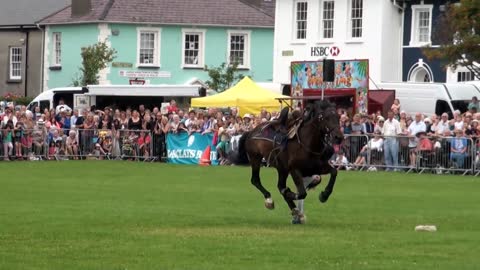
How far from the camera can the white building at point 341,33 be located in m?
58.2

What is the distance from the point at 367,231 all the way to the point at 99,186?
11736 mm

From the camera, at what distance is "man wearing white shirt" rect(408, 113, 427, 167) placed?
37188mm

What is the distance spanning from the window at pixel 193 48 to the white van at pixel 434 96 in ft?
92.0

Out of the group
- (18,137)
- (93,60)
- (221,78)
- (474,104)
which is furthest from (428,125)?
(93,60)

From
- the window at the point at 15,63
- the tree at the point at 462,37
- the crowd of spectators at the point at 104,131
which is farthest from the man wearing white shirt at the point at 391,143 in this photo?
the window at the point at 15,63

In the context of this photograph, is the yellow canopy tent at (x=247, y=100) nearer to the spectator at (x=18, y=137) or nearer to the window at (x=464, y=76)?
the spectator at (x=18, y=137)

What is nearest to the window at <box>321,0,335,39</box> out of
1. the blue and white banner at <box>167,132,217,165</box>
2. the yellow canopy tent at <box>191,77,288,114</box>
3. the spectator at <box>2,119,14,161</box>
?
the yellow canopy tent at <box>191,77,288,114</box>

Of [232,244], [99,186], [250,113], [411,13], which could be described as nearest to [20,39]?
[411,13]

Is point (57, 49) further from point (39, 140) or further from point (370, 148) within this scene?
point (370, 148)

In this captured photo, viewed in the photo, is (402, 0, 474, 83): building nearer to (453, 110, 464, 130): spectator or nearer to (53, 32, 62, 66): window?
(453, 110, 464, 130): spectator

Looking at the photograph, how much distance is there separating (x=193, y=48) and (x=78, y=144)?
96.2ft

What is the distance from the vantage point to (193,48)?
238 ft

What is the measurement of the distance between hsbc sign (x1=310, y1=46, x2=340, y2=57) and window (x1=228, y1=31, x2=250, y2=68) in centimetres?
1242

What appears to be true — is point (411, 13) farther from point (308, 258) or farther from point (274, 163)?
point (308, 258)
